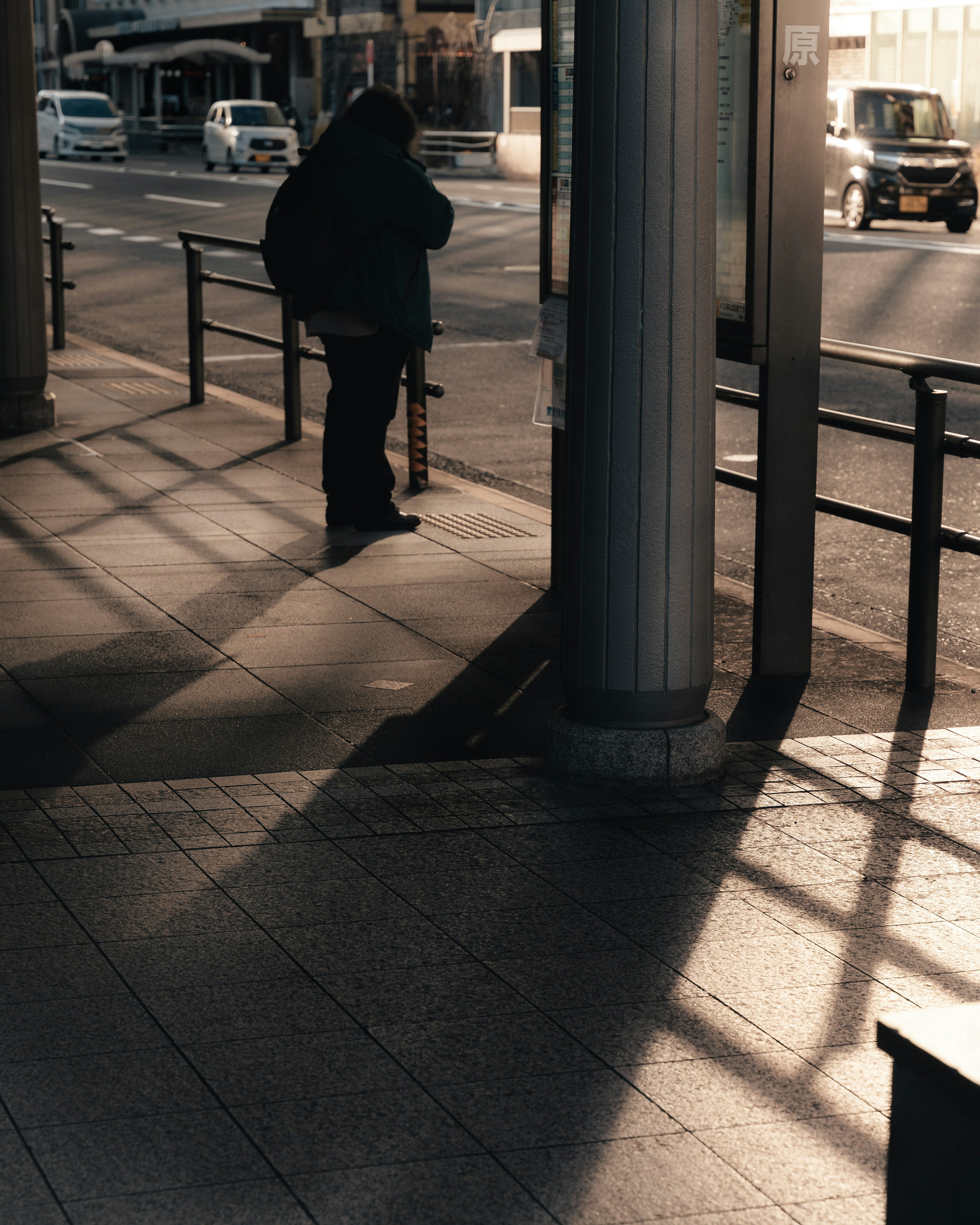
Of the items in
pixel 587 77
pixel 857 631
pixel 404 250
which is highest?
pixel 587 77

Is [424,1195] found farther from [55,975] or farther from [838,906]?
[838,906]

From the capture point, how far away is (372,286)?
7.50 meters

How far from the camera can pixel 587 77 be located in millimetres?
4590

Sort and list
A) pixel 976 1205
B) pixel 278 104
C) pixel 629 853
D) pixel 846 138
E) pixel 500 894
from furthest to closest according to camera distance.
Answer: pixel 278 104 < pixel 846 138 < pixel 629 853 < pixel 500 894 < pixel 976 1205

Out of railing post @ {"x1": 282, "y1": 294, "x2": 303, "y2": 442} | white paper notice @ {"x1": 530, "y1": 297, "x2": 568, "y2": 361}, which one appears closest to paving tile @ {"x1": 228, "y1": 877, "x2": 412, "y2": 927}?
white paper notice @ {"x1": 530, "y1": 297, "x2": 568, "y2": 361}

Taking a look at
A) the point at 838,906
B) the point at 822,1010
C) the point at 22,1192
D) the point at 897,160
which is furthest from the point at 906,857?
the point at 897,160

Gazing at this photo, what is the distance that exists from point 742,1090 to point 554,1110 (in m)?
0.32

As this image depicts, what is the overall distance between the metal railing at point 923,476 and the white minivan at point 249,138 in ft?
138

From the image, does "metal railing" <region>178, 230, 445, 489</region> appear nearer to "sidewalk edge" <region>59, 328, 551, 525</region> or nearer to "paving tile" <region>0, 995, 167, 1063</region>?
"sidewalk edge" <region>59, 328, 551, 525</region>

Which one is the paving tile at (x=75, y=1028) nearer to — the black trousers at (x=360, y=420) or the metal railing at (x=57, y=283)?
A: the black trousers at (x=360, y=420)

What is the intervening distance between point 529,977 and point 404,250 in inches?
177

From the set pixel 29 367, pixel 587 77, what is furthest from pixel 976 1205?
pixel 29 367

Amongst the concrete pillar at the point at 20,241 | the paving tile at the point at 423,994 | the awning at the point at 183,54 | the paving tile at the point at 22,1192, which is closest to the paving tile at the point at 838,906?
the paving tile at the point at 423,994

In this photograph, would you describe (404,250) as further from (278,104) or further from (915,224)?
(278,104)
